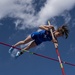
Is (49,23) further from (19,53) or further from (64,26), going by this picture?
(19,53)

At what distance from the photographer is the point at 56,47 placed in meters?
17.2

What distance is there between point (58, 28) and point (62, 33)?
319 mm

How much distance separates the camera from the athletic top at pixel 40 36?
18203mm

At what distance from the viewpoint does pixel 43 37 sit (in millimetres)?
18375

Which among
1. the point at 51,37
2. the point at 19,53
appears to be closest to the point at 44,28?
the point at 51,37

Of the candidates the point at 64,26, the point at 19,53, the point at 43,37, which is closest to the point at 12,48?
the point at 19,53

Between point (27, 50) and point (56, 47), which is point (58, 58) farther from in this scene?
point (27, 50)

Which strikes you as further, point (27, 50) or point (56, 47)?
point (27, 50)

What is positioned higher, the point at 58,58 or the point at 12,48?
the point at 12,48

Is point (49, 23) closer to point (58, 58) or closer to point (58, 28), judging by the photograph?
point (58, 28)

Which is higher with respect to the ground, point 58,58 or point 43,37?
point 43,37

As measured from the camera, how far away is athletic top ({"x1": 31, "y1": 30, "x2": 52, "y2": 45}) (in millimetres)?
18203

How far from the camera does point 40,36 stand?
→ 60.3 feet

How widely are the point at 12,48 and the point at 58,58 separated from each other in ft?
8.18
